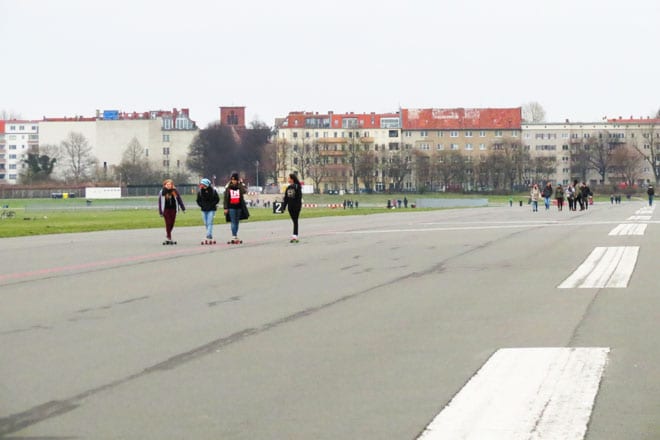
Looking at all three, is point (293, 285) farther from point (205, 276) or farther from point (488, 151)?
point (488, 151)

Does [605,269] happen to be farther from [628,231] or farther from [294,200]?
[628,231]

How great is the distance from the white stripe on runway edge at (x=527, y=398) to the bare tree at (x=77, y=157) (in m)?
188

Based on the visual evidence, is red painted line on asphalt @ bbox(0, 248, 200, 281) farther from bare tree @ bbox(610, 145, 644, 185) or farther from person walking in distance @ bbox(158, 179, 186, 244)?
bare tree @ bbox(610, 145, 644, 185)

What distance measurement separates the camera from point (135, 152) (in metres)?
186

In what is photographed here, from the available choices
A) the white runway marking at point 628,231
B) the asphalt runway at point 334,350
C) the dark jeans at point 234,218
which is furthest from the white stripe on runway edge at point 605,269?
the dark jeans at point 234,218

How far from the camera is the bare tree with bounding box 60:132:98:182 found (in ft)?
635

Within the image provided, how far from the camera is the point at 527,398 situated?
7.20 meters

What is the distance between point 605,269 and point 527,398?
10.4m

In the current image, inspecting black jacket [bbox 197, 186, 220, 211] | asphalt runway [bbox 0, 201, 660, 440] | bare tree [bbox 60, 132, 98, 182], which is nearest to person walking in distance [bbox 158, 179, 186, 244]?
black jacket [bbox 197, 186, 220, 211]

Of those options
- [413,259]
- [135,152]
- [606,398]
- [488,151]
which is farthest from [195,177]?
[606,398]

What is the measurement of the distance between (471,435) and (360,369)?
225 cm

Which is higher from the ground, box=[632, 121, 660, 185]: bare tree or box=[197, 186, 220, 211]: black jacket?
box=[632, 121, 660, 185]: bare tree

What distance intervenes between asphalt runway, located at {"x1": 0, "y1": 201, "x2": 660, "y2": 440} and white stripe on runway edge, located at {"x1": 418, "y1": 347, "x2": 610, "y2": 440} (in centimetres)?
2

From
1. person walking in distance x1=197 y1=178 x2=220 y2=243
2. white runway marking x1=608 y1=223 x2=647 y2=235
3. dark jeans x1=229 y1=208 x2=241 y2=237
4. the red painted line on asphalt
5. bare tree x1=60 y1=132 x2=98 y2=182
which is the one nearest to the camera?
the red painted line on asphalt
